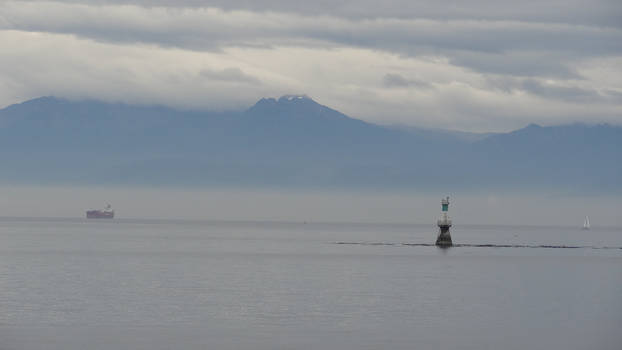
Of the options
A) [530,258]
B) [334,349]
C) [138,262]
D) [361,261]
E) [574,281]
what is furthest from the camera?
[530,258]

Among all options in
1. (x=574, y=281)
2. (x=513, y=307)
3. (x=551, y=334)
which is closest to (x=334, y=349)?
(x=551, y=334)

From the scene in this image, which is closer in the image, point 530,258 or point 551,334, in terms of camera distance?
point 551,334

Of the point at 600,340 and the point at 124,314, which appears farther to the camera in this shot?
the point at 124,314

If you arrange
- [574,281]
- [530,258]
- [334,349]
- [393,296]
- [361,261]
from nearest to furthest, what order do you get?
[334,349] → [393,296] → [574,281] → [361,261] → [530,258]

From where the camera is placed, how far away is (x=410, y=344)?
58000 mm

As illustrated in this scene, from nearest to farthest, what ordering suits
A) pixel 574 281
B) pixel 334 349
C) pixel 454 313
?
pixel 334 349
pixel 454 313
pixel 574 281

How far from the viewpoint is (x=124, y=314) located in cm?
6856

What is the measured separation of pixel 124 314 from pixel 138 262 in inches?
2508

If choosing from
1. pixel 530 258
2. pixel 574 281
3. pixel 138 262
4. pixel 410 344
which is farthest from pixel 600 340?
pixel 530 258

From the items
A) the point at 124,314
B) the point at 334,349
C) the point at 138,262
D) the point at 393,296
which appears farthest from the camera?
the point at 138,262

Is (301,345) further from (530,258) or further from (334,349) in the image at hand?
(530,258)

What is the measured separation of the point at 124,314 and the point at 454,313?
23257 millimetres

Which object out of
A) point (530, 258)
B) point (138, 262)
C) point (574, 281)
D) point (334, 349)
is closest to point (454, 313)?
point (334, 349)

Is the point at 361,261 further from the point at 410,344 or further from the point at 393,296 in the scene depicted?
the point at 410,344
